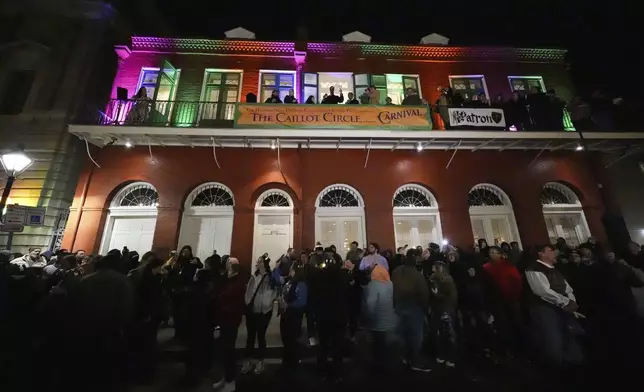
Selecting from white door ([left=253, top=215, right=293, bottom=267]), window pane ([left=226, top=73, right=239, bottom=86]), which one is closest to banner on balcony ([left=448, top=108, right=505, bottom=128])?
white door ([left=253, top=215, right=293, bottom=267])

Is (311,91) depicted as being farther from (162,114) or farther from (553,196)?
(553,196)

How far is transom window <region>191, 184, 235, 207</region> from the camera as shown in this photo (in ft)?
29.6

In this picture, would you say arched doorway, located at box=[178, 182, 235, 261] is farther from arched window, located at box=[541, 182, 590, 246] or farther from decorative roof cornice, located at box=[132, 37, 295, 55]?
arched window, located at box=[541, 182, 590, 246]

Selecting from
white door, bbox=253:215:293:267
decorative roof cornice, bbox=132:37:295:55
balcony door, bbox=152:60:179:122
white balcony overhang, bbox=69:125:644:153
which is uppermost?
decorative roof cornice, bbox=132:37:295:55

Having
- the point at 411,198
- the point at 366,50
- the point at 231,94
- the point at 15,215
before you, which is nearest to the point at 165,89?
the point at 231,94

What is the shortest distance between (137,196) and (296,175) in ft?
17.5

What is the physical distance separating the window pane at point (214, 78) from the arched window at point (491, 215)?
10150 mm

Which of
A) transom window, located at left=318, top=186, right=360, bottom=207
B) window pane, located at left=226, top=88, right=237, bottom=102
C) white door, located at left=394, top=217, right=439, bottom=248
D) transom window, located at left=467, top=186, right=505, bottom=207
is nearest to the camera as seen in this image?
white door, located at left=394, top=217, right=439, bottom=248

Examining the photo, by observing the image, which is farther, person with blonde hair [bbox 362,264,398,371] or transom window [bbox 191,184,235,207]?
transom window [bbox 191,184,235,207]

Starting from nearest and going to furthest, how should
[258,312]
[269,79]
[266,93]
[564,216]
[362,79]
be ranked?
[258,312]
[564,216]
[266,93]
[269,79]
[362,79]

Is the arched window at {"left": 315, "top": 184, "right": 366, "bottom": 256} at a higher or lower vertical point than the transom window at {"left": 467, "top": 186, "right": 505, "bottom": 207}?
lower

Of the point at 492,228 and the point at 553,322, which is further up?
the point at 492,228

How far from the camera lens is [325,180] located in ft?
29.6

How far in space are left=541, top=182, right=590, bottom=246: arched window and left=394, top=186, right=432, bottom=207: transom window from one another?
13.2 feet
